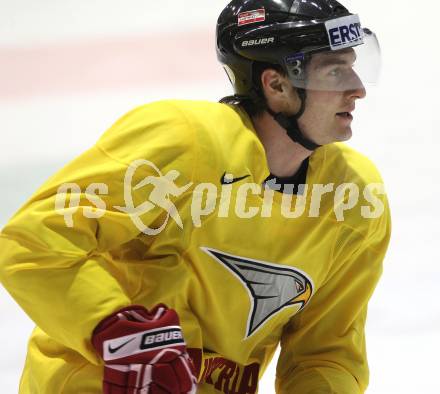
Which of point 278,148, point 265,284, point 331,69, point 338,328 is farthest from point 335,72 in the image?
point 338,328

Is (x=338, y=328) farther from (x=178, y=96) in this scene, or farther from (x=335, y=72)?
(x=178, y=96)

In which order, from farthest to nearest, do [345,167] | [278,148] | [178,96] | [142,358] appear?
[178,96]
[345,167]
[278,148]
[142,358]

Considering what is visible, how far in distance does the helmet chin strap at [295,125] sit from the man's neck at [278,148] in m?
0.01

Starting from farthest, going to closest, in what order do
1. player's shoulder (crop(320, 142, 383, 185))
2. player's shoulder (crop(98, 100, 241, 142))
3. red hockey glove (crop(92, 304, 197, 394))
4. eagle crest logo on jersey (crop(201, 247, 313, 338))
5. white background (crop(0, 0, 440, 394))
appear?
1. white background (crop(0, 0, 440, 394))
2. player's shoulder (crop(320, 142, 383, 185))
3. eagle crest logo on jersey (crop(201, 247, 313, 338))
4. player's shoulder (crop(98, 100, 241, 142))
5. red hockey glove (crop(92, 304, 197, 394))

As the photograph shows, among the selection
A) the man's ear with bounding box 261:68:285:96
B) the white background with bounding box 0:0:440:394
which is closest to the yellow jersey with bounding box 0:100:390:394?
the man's ear with bounding box 261:68:285:96

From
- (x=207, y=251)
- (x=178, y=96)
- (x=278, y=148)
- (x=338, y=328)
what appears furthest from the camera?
(x=178, y=96)

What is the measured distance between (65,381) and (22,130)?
2292 mm

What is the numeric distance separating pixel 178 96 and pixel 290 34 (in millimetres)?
2053

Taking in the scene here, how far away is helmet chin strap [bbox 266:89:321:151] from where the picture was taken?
8.52ft

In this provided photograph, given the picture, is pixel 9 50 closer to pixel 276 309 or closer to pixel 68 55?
pixel 68 55

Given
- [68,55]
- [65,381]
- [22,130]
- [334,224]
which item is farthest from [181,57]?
[65,381]

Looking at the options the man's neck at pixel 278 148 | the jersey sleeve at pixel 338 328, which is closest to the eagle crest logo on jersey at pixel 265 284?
the jersey sleeve at pixel 338 328

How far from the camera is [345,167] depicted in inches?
108

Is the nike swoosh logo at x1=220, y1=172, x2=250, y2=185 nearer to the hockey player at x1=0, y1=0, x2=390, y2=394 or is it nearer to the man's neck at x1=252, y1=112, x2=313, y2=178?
the hockey player at x1=0, y1=0, x2=390, y2=394
